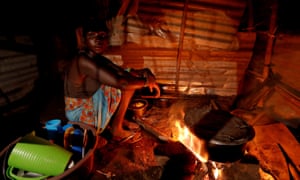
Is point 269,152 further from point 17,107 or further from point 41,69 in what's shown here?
point 41,69

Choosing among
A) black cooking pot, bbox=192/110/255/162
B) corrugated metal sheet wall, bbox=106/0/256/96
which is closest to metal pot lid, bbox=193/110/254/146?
black cooking pot, bbox=192/110/255/162

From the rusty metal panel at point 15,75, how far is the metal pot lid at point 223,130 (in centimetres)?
563

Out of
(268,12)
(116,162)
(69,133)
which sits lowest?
(116,162)

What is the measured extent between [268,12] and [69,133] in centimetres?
549

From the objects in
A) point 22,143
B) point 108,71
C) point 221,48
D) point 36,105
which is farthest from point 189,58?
point 36,105

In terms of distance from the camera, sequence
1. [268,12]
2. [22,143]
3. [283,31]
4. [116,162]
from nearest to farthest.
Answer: [22,143]
[116,162]
[283,31]
[268,12]

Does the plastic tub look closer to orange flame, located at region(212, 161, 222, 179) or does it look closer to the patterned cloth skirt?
the patterned cloth skirt

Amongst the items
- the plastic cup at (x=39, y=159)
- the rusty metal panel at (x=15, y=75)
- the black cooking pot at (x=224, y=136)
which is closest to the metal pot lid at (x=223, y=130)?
the black cooking pot at (x=224, y=136)

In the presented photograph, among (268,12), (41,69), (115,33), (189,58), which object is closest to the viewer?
(268,12)

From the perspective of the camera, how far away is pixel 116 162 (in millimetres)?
Result: 3818

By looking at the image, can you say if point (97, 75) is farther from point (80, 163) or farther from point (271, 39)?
point (271, 39)

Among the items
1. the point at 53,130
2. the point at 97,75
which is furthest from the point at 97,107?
the point at 53,130

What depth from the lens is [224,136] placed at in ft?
8.06

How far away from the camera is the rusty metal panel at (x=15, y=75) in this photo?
5426mm
